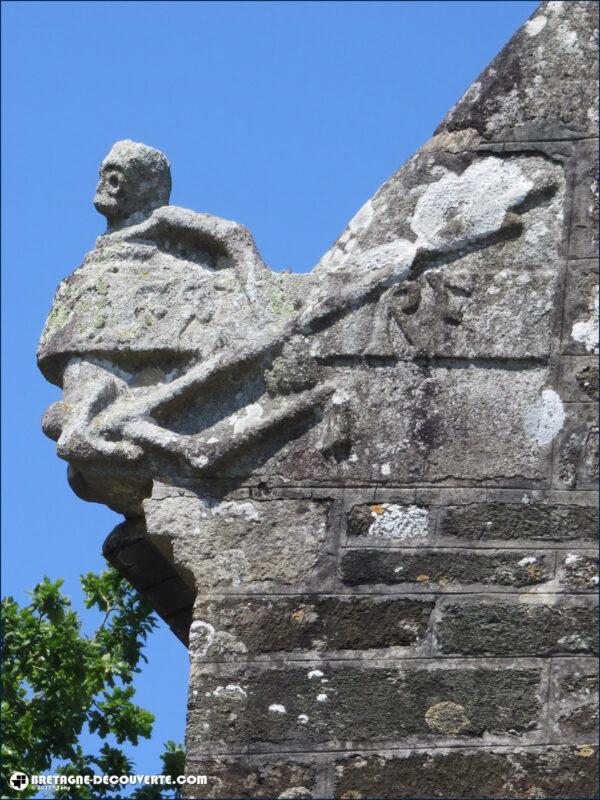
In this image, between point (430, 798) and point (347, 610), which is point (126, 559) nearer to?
point (347, 610)

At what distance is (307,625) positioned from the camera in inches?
257

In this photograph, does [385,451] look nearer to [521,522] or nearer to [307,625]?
[521,522]

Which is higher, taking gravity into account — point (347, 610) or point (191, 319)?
point (191, 319)

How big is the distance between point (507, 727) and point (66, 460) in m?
1.59

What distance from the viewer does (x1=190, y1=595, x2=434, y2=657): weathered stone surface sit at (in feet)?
21.4

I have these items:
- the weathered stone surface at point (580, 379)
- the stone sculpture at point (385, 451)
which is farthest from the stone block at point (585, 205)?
the weathered stone surface at point (580, 379)

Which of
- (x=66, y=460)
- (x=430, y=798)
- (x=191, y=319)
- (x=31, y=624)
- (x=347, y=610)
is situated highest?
(x=31, y=624)

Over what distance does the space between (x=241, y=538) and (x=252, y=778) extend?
73 cm

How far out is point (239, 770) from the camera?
638 centimetres

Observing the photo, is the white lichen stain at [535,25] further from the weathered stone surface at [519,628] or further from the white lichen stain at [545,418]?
the weathered stone surface at [519,628]

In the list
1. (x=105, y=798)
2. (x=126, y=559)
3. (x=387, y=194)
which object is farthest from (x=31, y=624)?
(x=387, y=194)

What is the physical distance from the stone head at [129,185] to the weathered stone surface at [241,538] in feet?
3.51

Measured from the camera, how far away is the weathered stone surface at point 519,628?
6.52 meters

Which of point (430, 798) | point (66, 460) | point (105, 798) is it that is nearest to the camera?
point (430, 798)
